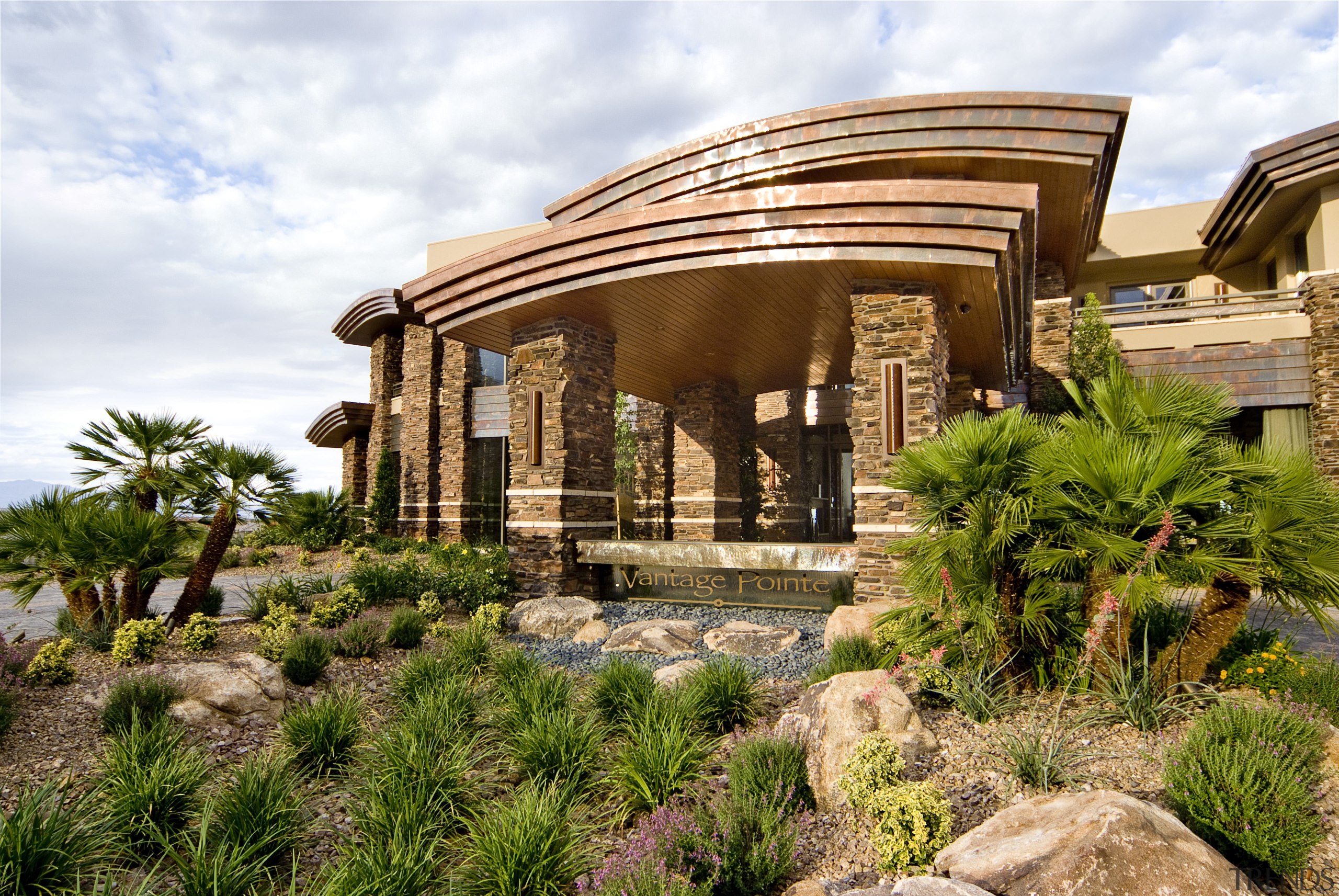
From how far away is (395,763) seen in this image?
4.80 m

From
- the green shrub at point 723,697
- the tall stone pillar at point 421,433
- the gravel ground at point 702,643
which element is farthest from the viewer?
the tall stone pillar at point 421,433

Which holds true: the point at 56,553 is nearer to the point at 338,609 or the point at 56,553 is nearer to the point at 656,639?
the point at 338,609

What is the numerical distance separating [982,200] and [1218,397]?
353 centimetres

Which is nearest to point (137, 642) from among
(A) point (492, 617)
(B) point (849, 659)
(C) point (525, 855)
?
(A) point (492, 617)

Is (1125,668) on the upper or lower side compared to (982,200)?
lower

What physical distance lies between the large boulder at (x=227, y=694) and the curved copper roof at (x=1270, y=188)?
68.1 feet

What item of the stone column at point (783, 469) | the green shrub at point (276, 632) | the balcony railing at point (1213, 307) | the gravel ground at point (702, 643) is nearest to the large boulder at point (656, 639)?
the gravel ground at point (702, 643)

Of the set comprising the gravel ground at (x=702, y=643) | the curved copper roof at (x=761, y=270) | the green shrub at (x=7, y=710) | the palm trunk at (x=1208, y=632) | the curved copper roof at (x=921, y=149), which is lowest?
the gravel ground at (x=702, y=643)

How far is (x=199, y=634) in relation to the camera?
26.0ft

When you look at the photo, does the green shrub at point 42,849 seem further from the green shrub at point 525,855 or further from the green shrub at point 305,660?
the green shrub at point 305,660

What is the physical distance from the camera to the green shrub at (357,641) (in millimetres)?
8383

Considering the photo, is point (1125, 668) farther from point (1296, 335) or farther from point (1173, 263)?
point (1173, 263)

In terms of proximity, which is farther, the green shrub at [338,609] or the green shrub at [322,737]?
A: the green shrub at [338,609]

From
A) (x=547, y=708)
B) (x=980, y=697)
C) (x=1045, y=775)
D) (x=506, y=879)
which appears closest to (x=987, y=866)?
(x=1045, y=775)
